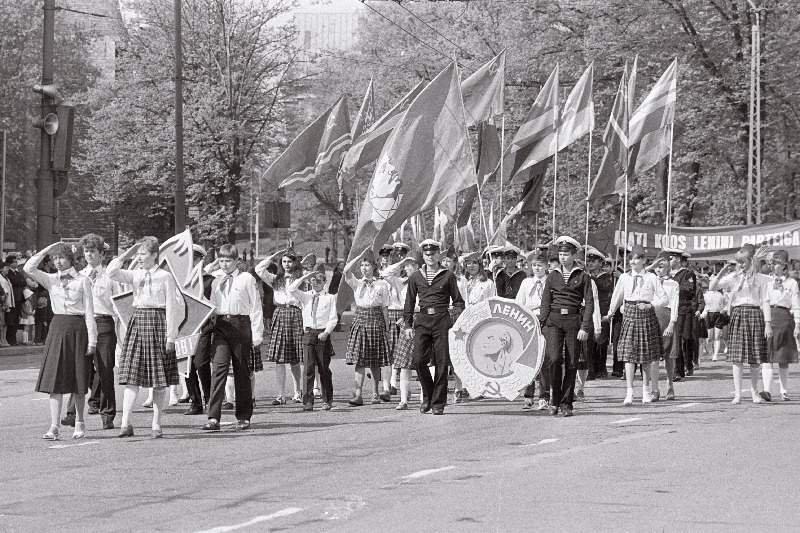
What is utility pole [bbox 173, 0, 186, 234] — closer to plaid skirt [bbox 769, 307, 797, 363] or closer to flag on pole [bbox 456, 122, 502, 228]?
flag on pole [bbox 456, 122, 502, 228]

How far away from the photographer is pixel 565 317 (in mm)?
13680

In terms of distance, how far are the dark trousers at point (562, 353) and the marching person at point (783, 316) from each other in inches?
132

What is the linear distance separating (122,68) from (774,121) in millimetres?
19025

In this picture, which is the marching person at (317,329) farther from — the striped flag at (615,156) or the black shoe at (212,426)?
the striped flag at (615,156)

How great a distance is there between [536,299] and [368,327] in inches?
80.0

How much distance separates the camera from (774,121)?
36594 millimetres

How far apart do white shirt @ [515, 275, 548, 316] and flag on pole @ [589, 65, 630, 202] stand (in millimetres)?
4957

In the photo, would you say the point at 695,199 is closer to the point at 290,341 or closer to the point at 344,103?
the point at 344,103


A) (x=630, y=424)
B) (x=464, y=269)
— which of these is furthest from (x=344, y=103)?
(x=630, y=424)

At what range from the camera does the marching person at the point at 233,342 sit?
40.2ft

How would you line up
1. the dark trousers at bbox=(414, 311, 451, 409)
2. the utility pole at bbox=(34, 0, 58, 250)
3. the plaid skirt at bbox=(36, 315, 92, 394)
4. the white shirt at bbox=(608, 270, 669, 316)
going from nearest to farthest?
the plaid skirt at bbox=(36, 315, 92, 394), the dark trousers at bbox=(414, 311, 451, 409), the white shirt at bbox=(608, 270, 669, 316), the utility pole at bbox=(34, 0, 58, 250)

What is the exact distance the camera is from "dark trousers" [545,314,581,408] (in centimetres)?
1353

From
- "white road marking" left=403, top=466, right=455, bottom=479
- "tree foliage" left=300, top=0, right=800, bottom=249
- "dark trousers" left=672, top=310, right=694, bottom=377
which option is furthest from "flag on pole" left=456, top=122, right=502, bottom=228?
"tree foliage" left=300, top=0, right=800, bottom=249

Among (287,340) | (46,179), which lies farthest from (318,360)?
(46,179)
